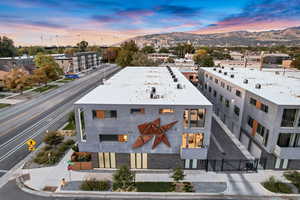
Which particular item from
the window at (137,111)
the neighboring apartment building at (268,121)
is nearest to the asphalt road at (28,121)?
the window at (137,111)

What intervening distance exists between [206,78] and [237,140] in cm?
2043

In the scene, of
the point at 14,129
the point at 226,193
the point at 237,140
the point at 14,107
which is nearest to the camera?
the point at 226,193

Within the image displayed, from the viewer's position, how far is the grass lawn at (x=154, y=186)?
55.3 ft

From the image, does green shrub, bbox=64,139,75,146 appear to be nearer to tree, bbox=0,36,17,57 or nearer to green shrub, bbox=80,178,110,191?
green shrub, bbox=80,178,110,191

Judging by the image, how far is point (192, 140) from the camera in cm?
1933

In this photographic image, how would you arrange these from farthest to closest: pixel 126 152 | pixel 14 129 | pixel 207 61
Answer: pixel 207 61
pixel 14 129
pixel 126 152

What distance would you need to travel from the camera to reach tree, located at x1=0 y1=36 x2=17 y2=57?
9555 centimetres

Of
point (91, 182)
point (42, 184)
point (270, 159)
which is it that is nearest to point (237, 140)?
point (270, 159)

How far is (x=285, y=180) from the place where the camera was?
1859cm

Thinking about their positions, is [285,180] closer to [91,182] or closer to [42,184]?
[91,182]

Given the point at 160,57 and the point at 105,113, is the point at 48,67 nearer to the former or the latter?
the point at 105,113

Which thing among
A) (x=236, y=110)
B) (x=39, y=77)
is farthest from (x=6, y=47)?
(x=236, y=110)

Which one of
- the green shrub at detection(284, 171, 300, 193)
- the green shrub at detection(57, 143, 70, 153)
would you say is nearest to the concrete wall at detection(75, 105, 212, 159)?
the green shrub at detection(57, 143, 70, 153)

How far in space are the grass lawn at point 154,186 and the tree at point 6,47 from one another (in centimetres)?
11907
